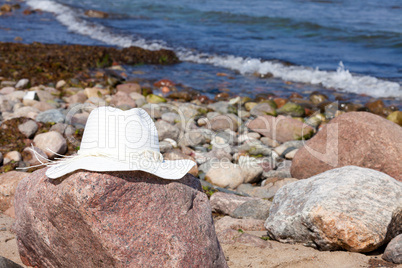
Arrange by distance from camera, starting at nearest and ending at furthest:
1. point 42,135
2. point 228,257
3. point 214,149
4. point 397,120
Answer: point 228,257
point 42,135
point 214,149
point 397,120

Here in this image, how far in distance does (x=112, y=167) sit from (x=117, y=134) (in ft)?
0.97

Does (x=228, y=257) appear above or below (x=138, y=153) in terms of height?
below

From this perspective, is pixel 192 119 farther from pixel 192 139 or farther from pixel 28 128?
pixel 28 128

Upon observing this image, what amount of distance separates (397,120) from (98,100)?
6423mm

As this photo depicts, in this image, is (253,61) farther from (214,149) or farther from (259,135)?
(214,149)

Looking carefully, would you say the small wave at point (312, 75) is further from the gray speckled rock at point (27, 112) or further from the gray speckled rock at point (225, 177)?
the gray speckled rock at point (27, 112)

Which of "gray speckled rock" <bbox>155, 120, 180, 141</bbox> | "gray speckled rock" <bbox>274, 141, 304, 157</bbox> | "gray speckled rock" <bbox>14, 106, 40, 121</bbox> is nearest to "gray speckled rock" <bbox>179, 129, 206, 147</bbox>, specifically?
"gray speckled rock" <bbox>155, 120, 180, 141</bbox>

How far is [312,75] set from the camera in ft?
40.5

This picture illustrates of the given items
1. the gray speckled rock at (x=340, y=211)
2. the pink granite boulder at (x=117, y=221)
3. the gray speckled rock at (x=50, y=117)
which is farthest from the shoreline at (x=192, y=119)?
the pink granite boulder at (x=117, y=221)

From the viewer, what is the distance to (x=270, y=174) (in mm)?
6301

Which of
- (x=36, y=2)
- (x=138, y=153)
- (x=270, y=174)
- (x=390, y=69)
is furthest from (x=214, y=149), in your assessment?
(x=36, y=2)

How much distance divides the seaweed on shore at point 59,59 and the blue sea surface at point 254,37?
88 cm

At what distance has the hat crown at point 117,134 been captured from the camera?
9.27 feet

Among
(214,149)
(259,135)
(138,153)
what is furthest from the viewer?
(259,135)
